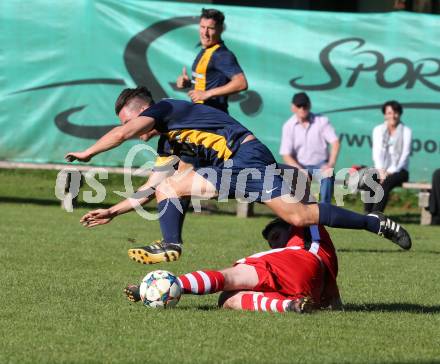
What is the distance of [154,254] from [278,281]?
90 centimetres

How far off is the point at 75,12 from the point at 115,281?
349 inches

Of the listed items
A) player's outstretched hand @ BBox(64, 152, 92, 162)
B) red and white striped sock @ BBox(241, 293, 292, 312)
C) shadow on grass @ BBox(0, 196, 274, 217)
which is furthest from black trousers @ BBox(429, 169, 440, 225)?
player's outstretched hand @ BBox(64, 152, 92, 162)

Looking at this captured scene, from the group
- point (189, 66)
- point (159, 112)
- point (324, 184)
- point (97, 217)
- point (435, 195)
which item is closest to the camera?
point (159, 112)

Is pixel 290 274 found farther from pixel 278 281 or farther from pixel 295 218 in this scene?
pixel 295 218

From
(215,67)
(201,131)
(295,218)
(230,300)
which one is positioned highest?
(201,131)

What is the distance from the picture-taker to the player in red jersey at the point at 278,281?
6.46 m

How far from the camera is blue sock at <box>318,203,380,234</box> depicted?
6898mm

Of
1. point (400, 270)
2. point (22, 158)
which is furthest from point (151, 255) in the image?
point (22, 158)

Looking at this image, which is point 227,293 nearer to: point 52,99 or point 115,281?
point 115,281

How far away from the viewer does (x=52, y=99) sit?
16031mm

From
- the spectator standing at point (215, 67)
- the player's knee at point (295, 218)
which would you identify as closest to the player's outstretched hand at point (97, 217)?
the player's knee at point (295, 218)

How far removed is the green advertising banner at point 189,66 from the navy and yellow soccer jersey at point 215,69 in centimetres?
605

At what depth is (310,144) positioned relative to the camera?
557 inches

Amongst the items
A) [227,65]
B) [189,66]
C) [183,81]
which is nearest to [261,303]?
[183,81]
